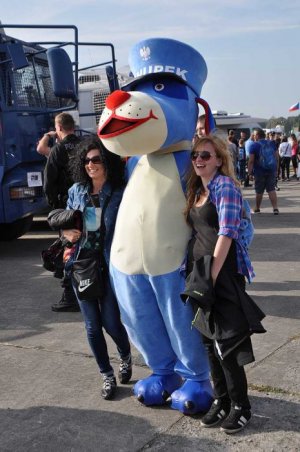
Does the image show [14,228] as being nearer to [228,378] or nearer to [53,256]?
[53,256]

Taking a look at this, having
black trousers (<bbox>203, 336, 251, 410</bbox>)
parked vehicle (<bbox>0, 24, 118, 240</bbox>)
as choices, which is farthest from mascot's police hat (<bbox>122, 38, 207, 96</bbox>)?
parked vehicle (<bbox>0, 24, 118, 240</bbox>)

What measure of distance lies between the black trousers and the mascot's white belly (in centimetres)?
49

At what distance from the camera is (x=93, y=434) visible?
10.0ft

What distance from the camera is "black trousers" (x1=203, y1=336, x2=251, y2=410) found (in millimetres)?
2928

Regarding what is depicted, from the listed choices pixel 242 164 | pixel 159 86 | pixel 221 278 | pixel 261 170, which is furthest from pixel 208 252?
pixel 242 164

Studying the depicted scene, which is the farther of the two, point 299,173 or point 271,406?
point 299,173

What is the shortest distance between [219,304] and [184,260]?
Answer: 32cm

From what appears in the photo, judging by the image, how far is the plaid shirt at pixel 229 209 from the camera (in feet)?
9.26

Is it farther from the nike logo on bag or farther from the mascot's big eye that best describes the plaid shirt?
the nike logo on bag

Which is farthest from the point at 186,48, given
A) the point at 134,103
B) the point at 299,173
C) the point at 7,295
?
the point at 299,173

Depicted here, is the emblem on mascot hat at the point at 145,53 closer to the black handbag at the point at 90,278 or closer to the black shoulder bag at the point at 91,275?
the black shoulder bag at the point at 91,275

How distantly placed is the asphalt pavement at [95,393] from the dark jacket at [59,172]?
1012 millimetres

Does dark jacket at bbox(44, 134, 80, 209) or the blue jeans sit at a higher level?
dark jacket at bbox(44, 134, 80, 209)

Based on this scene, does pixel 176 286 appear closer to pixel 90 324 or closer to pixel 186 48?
pixel 90 324
